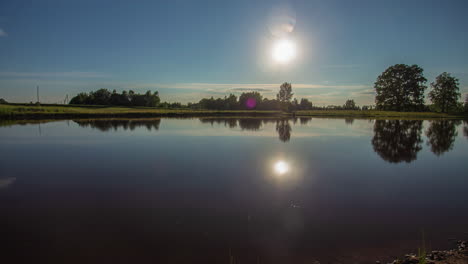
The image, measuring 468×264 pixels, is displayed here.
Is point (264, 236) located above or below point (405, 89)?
below

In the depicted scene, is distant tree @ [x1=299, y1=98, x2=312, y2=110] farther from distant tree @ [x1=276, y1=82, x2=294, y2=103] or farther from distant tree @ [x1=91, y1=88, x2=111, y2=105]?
distant tree @ [x1=91, y1=88, x2=111, y2=105]

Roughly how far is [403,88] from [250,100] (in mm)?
73203

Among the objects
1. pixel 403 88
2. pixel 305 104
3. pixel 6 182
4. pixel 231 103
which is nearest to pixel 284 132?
pixel 6 182

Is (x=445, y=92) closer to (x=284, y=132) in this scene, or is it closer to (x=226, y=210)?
(x=284, y=132)

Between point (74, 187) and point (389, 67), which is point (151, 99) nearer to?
point (389, 67)

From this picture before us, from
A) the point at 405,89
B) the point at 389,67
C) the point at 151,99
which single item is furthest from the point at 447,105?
the point at 151,99

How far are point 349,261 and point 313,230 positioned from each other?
1.18 metres

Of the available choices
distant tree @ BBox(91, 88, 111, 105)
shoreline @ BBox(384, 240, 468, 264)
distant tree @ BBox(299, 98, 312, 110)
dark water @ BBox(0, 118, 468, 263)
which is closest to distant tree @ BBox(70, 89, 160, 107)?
distant tree @ BBox(91, 88, 111, 105)

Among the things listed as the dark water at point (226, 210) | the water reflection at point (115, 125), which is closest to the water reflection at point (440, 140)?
the dark water at point (226, 210)

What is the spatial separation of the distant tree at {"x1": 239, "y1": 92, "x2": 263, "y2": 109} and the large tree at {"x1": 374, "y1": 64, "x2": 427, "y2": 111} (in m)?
66.7

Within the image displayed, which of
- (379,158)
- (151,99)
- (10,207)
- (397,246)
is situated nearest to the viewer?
(397,246)

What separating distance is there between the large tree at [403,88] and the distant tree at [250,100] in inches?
2626

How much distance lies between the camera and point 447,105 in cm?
7838

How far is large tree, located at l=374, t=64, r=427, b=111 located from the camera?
245 feet
